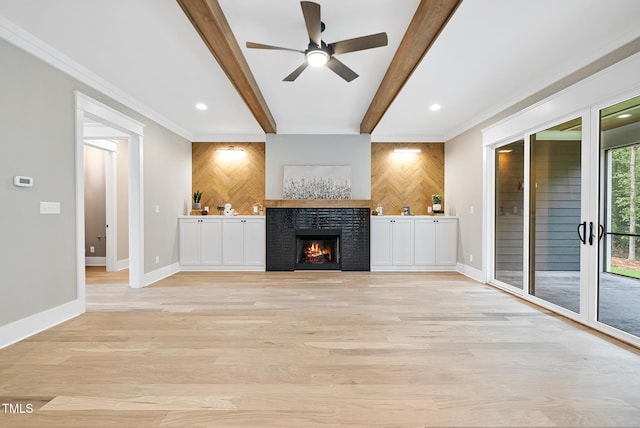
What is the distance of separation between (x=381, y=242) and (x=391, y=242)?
19cm

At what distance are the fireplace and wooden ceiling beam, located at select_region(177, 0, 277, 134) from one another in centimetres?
274

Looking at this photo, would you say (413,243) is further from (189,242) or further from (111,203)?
(111,203)

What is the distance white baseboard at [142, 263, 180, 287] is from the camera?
4.76 m

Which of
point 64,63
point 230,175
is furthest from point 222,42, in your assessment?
point 230,175

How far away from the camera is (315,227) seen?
5.86m

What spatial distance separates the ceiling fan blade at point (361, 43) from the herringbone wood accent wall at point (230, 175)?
3.99 meters

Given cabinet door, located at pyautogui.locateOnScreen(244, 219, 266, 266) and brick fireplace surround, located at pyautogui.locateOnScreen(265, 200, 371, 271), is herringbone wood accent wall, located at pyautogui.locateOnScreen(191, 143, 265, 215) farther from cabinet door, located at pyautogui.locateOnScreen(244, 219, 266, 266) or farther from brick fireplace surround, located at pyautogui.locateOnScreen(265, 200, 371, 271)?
brick fireplace surround, located at pyautogui.locateOnScreen(265, 200, 371, 271)

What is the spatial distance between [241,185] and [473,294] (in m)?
4.68

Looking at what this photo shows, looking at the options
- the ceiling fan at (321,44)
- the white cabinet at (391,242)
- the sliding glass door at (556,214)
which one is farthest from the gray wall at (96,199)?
the sliding glass door at (556,214)

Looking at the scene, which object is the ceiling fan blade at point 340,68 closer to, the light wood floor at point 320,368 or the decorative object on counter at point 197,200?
the light wood floor at point 320,368

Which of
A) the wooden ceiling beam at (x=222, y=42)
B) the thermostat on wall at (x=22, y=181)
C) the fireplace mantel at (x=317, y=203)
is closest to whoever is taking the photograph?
the wooden ceiling beam at (x=222, y=42)

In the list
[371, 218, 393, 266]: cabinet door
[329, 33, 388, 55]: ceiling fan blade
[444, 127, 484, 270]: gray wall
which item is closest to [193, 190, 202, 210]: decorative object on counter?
[371, 218, 393, 266]: cabinet door

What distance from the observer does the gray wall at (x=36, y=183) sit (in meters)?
2.61

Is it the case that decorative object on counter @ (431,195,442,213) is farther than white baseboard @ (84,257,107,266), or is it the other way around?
white baseboard @ (84,257,107,266)
